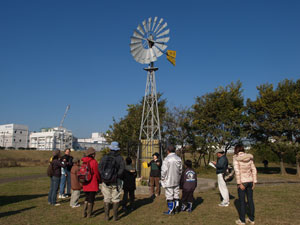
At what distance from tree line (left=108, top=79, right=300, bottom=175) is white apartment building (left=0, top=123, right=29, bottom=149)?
129775mm

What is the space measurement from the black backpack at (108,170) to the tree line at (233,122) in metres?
16.4

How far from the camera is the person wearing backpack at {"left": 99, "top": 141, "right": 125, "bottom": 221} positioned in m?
6.58

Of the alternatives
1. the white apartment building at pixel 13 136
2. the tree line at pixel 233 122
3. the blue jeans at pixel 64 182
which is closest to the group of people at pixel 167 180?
the blue jeans at pixel 64 182

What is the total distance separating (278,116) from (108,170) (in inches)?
893

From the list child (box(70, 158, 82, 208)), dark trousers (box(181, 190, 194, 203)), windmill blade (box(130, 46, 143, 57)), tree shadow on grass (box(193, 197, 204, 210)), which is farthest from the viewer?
windmill blade (box(130, 46, 143, 57))

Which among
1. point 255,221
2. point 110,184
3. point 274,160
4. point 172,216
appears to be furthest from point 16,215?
point 274,160

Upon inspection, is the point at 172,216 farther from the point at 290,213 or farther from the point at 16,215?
the point at 16,215

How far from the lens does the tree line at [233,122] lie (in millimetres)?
24359

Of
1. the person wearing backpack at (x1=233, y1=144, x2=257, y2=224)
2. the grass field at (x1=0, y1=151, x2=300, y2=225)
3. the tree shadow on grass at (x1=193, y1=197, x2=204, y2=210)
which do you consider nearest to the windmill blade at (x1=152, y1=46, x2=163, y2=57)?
the grass field at (x1=0, y1=151, x2=300, y2=225)

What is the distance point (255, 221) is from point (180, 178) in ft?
7.30

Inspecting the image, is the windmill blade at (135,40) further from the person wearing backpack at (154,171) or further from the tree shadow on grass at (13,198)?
the tree shadow on grass at (13,198)

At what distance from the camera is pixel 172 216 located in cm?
716

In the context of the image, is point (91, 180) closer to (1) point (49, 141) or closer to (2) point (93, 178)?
(2) point (93, 178)

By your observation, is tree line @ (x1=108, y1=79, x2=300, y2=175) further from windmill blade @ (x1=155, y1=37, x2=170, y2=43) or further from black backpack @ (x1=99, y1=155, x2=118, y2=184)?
black backpack @ (x1=99, y1=155, x2=118, y2=184)
